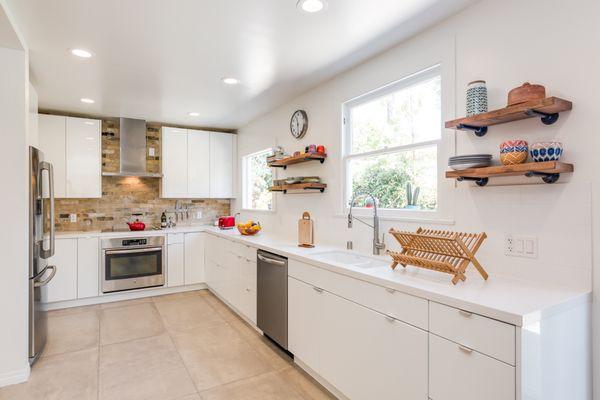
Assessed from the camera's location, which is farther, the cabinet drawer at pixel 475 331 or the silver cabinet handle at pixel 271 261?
the silver cabinet handle at pixel 271 261

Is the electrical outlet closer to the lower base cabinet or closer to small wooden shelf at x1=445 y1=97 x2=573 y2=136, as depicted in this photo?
small wooden shelf at x1=445 y1=97 x2=573 y2=136

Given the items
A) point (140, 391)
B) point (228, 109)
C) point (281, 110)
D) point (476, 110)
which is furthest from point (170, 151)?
point (476, 110)

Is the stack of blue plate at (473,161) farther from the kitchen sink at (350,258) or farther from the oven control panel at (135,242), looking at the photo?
the oven control panel at (135,242)

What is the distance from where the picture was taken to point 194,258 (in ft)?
16.3

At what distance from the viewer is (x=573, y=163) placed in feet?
5.22

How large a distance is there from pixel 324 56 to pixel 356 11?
66 cm

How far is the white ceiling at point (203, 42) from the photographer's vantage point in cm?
211

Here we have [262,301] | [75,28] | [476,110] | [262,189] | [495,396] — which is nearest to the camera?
[495,396]

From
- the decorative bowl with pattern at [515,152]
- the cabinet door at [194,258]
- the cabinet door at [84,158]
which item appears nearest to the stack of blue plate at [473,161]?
the decorative bowl with pattern at [515,152]

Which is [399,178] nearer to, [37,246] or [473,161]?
[473,161]

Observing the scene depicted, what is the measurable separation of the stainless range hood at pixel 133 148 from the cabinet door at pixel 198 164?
54 cm

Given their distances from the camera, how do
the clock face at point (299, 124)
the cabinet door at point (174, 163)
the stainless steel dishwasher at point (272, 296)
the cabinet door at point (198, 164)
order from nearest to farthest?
the stainless steel dishwasher at point (272, 296) < the clock face at point (299, 124) < the cabinet door at point (174, 163) < the cabinet door at point (198, 164)

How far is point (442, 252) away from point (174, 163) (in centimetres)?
435

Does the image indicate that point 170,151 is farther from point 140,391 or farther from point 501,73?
point 501,73
